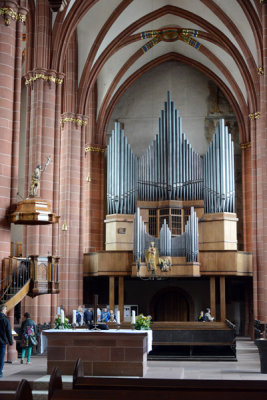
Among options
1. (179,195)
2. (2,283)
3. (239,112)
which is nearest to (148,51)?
(239,112)

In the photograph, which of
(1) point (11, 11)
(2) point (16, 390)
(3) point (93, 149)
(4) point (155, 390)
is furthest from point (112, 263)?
(2) point (16, 390)

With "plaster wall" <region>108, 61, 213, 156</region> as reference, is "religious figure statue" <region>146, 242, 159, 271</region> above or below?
below

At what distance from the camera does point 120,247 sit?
1149 inches

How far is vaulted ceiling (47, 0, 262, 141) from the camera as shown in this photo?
2355 centimetres

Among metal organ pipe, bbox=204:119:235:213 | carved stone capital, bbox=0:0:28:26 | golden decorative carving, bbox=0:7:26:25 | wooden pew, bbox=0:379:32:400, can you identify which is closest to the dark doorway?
metal organ pipe, bbox=204:119:235:213

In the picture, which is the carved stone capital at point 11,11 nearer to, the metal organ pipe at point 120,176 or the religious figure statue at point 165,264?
the religious figure statue at point 165,264

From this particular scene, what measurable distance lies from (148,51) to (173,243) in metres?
11.5

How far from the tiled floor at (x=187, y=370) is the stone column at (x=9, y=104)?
2.82 metres

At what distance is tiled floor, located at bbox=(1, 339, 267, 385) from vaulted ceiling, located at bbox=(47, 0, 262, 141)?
10446 mm

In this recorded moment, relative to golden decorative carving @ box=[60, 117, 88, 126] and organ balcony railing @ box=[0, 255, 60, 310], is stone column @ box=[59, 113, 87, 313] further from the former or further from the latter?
organ balcony railing @ box=[0, 255, 60, 310]

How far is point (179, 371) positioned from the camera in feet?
43.5

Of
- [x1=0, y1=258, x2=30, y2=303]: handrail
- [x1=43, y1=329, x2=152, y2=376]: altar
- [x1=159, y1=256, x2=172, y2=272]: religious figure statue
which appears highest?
[x1=159, y1=256, x2=172, y2=272]: religious figure statue

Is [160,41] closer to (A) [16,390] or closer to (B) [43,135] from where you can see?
(B) [43,135]

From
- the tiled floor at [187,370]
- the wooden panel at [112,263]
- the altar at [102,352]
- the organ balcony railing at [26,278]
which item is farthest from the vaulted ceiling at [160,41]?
the altar at [102,352]
